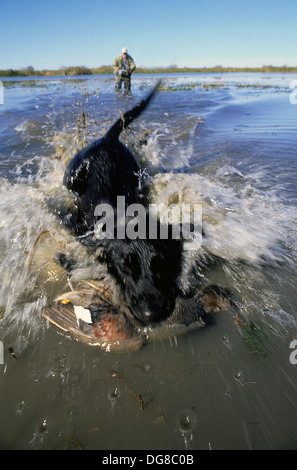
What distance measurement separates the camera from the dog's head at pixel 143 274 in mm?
1521

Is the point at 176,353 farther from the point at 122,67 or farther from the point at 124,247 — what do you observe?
the point at 122,67

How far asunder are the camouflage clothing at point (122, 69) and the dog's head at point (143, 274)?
575 inches

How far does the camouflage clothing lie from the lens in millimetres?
13908

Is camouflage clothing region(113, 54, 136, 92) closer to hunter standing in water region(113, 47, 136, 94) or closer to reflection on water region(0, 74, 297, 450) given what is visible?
hunter standing in water region(113, 47, 136, 94)

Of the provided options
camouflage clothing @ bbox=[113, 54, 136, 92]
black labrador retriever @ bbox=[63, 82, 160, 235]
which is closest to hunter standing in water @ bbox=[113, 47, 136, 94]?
camouflage clothing @ bbox=[113, 54, 136, 92]

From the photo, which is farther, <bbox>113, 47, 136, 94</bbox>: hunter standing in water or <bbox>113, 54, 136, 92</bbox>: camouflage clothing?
<bbox>113, 47, 136, 94</bbox>: hunter standing in water

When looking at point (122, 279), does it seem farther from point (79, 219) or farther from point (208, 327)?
point (79, 219)

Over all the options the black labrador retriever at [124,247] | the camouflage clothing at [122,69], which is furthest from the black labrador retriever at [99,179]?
the camouflage clothing at [122,69]

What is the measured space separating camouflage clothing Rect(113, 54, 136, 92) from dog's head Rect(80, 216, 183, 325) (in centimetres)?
1460

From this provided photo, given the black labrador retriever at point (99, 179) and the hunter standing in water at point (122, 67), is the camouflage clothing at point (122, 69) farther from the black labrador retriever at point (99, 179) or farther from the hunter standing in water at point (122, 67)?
the black labrador retriever at point (99, 179)

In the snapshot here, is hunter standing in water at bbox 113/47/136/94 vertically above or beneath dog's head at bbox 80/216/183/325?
above

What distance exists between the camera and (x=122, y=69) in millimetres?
14477

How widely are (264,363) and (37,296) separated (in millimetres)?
1707
